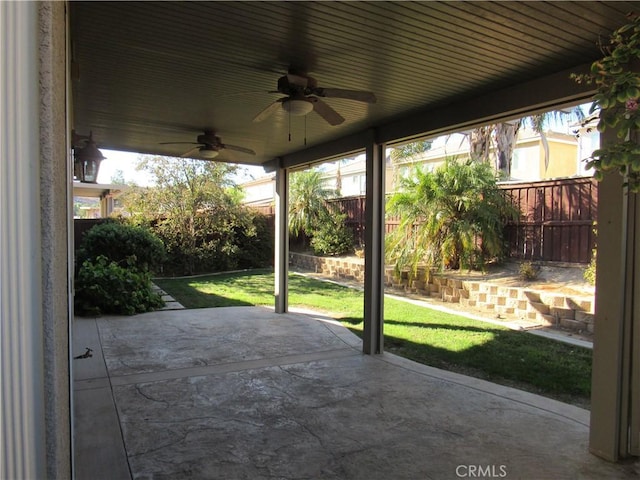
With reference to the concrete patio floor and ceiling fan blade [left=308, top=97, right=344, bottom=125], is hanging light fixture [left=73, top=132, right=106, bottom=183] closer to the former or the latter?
the concrete patio floor

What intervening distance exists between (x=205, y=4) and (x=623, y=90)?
83.5 inches

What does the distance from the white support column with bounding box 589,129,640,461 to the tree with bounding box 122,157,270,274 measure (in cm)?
1111

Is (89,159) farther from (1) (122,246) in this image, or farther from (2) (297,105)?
(1) (122,246)

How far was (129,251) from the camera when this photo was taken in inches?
366

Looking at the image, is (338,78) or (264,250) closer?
(338,78)

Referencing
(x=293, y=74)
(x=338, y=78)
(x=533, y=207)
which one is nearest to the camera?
(x=293, y=74)

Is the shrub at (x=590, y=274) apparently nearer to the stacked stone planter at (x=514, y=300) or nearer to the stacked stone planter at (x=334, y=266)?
the stacked stone planter at (x=514, y=300)

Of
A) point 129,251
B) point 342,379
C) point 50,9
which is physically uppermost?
point 50,9

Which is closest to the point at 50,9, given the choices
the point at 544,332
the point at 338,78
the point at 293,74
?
the point at 293,74

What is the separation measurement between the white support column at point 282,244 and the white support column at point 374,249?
2621mm

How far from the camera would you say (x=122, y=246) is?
9.26 meters

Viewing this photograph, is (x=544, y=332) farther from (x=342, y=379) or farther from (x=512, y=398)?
(x=342, y=379)

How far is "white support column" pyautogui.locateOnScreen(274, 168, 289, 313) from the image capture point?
26.1ft

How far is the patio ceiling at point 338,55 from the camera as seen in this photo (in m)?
2.60
